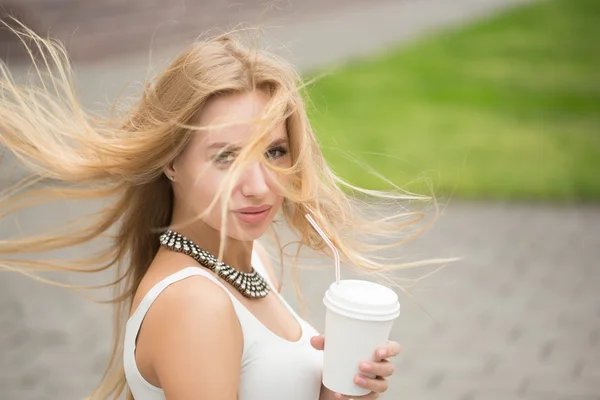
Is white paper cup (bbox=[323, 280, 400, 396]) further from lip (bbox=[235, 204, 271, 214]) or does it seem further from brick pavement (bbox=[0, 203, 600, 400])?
brick pavement (bbox=[0, 203, 600, 400])

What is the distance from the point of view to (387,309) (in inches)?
85.4

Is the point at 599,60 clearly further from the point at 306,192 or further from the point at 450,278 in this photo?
the point at 306,192

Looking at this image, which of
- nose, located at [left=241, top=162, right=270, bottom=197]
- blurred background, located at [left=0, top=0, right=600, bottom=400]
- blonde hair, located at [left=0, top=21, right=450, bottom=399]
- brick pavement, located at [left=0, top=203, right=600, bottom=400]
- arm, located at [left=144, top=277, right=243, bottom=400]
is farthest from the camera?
blurred background, located at [left=0, top=0, right=600, bottom=400]

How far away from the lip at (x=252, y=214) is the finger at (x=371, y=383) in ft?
1.53

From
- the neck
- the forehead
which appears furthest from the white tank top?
the forehead

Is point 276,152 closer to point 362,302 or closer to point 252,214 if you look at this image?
point 252,214

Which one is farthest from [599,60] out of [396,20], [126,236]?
[126,236]

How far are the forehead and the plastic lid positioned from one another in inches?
17.6

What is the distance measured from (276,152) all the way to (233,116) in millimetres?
170

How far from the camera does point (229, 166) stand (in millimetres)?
2309

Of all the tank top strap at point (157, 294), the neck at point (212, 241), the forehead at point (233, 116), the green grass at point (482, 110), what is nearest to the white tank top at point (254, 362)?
the tank top strap at point (157, 294)

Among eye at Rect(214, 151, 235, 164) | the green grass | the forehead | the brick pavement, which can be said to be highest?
the forehead

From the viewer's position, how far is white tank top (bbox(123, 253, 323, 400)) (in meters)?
2.29

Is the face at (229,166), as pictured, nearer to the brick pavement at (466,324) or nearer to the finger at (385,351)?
the finger at (385,351)
